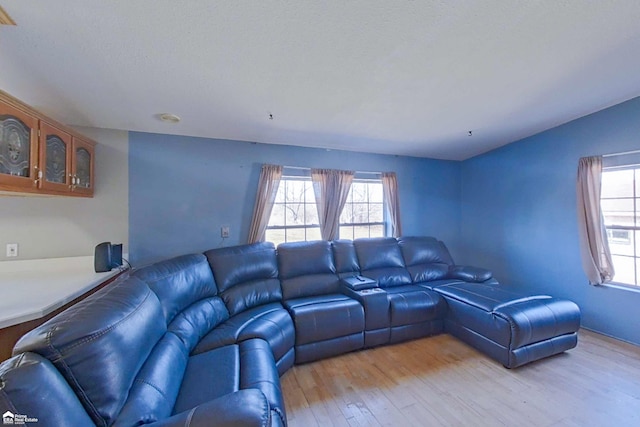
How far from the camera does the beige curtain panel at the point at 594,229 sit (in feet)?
9.44

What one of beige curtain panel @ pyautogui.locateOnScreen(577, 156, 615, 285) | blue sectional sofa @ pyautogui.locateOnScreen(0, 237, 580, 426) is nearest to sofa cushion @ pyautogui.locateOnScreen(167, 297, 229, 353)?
blue sectional sofa @ pyautogui.locateOnScreen(0, 237, 580, 426)

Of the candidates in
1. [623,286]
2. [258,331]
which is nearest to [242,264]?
[258,331]

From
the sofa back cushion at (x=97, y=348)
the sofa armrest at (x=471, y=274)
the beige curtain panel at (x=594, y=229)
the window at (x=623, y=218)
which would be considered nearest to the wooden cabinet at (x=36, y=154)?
the sofa back cushion at (x=97, y=348)

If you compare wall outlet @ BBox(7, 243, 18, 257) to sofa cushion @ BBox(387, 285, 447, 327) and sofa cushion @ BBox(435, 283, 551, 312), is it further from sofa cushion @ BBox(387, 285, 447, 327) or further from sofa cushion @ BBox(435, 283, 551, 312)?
sofa cushion @ BBox(435, 283, 551, 312)

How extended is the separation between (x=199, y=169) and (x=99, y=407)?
2.51 meters

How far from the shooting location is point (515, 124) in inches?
124

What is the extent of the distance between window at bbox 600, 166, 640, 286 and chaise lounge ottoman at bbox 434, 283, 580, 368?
3.47 ft

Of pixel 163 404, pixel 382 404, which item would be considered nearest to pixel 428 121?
pixel 382 404

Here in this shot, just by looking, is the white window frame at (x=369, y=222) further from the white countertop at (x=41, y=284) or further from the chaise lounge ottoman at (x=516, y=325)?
the white countertop at (x=41, y=284)

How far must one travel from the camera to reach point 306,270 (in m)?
2.96

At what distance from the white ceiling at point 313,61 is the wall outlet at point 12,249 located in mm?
1232

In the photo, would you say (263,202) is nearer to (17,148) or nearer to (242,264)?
(242,264)

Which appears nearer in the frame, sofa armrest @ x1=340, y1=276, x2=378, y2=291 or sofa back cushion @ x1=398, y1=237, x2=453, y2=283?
sofa armrest @ x1=340, y1=276, x2=378, y2=291

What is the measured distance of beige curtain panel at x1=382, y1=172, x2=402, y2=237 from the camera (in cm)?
399
